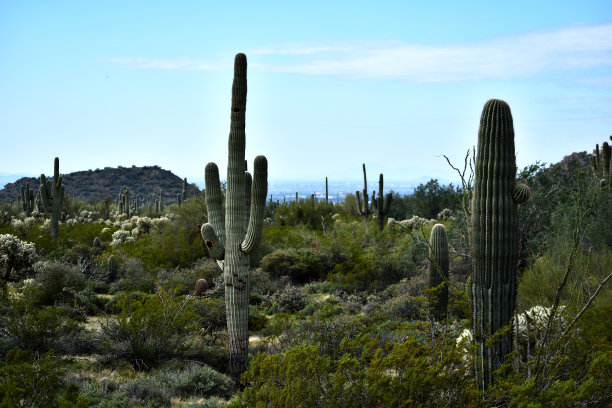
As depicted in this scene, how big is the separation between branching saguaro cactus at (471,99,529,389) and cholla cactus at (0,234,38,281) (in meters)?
14.9

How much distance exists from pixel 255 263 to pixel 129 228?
12.6 m

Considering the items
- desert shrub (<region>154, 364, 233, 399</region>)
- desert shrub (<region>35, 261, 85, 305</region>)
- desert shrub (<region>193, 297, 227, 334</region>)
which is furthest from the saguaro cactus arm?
desert shrub (<region>35, 261, 85, 305</region>)

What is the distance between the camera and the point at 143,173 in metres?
93.3

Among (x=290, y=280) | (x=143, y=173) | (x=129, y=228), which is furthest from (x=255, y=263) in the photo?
(x=143, y=173)

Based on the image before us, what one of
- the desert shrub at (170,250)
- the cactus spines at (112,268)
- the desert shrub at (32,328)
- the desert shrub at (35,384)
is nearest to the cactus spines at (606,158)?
the desert shrub at (170,250)

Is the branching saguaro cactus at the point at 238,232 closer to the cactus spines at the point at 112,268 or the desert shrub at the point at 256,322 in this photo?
the desert shrub at the point at 256,322

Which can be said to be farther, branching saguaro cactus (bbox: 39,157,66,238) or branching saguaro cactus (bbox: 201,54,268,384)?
branching saguaro cactus (bbox: 39,157,66,238)

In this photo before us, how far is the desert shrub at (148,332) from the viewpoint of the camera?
9742mm

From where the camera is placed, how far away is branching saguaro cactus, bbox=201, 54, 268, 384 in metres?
9.63

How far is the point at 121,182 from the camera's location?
290 ft

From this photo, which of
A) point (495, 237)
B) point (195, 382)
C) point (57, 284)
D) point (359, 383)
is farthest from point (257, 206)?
point (57, 284)

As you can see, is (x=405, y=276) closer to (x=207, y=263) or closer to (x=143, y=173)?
(x=207, y=263)

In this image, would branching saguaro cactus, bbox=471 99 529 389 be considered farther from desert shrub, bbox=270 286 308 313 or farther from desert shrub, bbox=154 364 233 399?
desert shrub, bbox=270 286 308 313

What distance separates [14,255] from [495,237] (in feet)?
50.5
